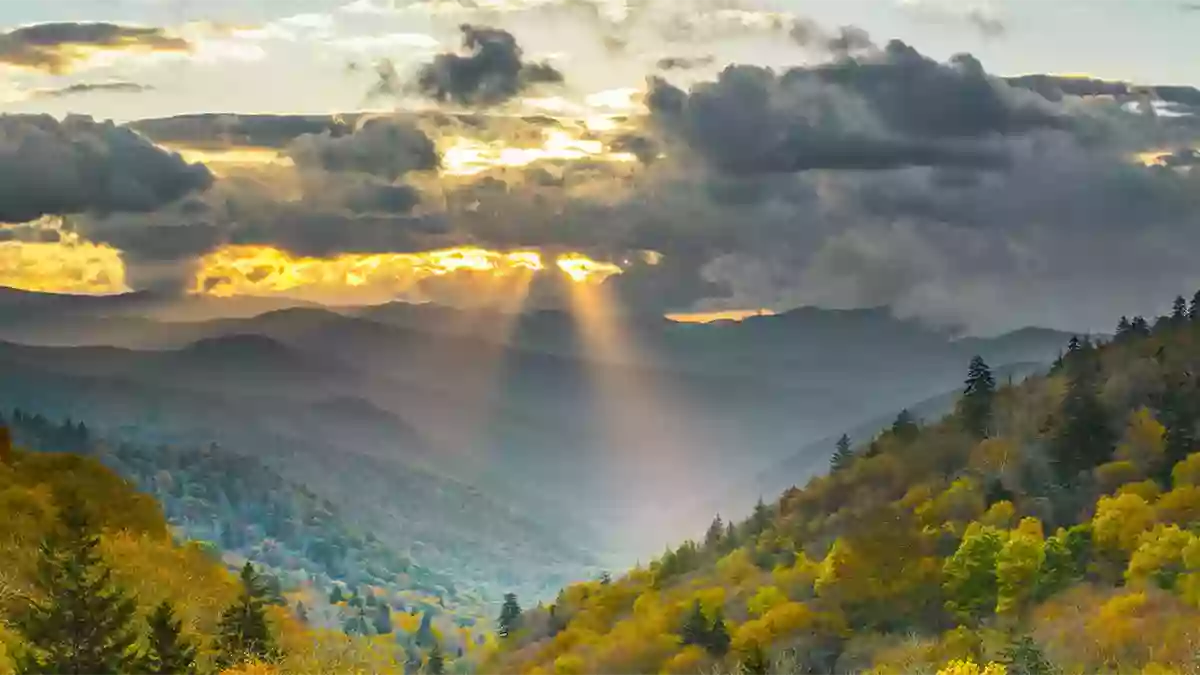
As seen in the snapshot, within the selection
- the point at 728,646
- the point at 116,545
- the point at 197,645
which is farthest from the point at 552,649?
the point at 197,645

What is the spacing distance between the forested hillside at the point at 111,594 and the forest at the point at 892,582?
15 cm

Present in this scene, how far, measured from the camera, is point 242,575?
113 m

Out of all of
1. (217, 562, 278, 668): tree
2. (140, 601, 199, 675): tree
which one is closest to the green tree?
(217, 562, 278, 668): tree

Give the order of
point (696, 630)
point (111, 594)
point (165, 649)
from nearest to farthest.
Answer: point (111, 594)
point (165, 649)
point (696, 630)

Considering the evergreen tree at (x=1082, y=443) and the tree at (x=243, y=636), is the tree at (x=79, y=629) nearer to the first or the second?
the tree at (x=243, y=636)

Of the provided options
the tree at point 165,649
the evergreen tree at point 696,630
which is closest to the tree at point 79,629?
the tree at point 165,649

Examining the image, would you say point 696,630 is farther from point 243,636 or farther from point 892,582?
point 243,636

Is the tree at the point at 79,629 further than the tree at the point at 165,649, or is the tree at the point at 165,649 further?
the tree at the point at 165,649

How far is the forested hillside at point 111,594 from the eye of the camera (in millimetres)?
60156

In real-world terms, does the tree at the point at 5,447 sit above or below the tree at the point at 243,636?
above

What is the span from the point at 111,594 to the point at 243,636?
20.0 meters

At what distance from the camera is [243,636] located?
3145 inches

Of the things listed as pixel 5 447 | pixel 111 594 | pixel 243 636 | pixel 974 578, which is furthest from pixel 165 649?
pixel 974 578

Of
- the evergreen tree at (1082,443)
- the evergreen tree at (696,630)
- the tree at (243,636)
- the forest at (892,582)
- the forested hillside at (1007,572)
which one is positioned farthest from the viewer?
the evergreen tree at (1082,443)
